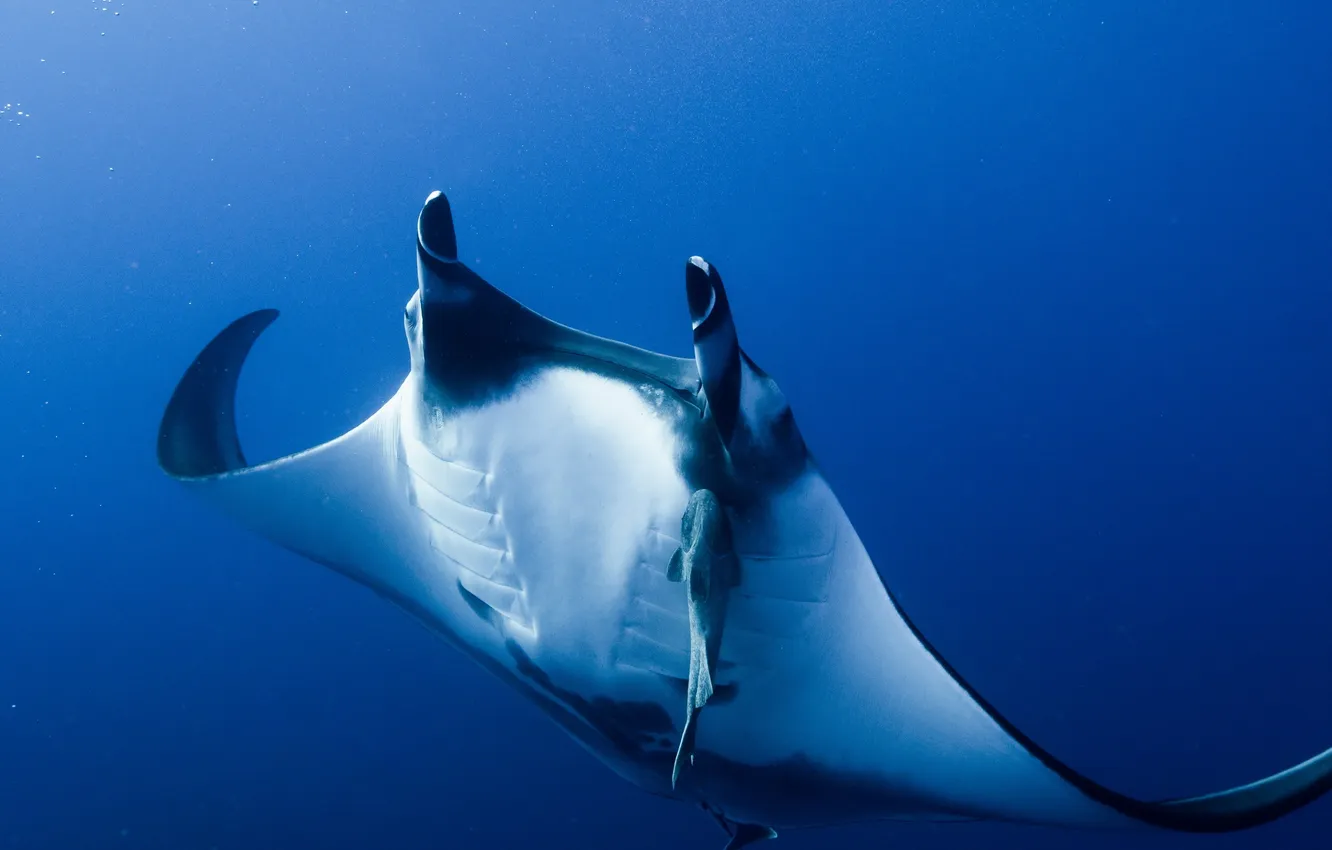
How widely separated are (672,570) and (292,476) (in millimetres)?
906

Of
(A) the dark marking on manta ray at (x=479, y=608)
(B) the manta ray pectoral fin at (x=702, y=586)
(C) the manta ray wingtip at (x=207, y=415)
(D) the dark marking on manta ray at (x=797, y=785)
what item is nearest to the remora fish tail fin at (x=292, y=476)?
(C) the manta ray wingtip at (x=207, y=415)

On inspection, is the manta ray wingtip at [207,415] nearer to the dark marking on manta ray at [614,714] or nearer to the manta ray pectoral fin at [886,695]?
the dark marking on manta ray at [614,714]

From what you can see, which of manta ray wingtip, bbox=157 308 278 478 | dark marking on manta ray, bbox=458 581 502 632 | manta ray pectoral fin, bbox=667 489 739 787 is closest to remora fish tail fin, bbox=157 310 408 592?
manta ray wingtip, bbox=157 308 278 478

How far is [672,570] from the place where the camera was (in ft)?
3.60

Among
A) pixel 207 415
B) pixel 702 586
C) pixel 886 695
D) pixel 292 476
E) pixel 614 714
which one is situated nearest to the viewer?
pixel 702 586

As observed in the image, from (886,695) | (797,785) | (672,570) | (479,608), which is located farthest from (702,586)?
(797,785)

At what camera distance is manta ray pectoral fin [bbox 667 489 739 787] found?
1013mm

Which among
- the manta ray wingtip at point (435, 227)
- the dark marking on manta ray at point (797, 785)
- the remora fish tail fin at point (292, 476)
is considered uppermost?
the manta ray wingtip at point (435, 227)

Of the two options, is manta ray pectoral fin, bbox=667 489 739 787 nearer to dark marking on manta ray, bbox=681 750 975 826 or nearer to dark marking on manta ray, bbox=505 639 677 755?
dark marking on manta ray, bbox=505 639 677 755

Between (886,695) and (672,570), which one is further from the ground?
(672,570)

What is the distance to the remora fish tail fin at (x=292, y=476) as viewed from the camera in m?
1.51

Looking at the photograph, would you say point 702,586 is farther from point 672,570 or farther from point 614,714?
point 614,714

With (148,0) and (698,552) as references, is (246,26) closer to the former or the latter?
(148,0)

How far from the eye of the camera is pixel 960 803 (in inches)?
57.6
